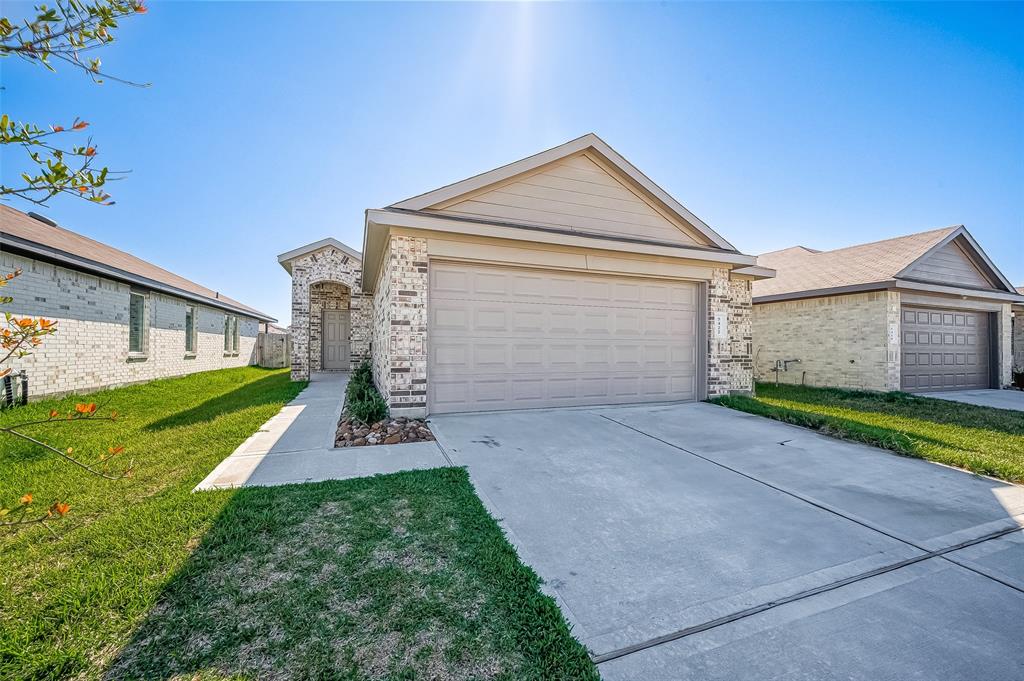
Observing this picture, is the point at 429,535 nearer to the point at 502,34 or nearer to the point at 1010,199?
the point at 502,34

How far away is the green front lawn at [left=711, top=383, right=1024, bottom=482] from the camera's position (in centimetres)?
501

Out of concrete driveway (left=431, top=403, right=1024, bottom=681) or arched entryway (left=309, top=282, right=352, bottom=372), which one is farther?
Result: arched entryway (left=309, top=282, right=352, bottom=372)

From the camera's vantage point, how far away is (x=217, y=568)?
8.15 feet

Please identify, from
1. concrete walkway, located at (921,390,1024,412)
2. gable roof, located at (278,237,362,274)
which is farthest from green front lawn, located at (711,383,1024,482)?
gable roof, located at (278,237,362,274)

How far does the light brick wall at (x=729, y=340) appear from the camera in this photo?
28.1 feet

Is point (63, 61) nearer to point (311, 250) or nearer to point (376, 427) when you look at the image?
point (376, 427)

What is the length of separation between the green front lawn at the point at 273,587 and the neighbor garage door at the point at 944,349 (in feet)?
46.0

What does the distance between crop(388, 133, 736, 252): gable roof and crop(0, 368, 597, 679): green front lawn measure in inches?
180

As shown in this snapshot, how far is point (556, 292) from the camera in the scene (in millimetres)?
7539

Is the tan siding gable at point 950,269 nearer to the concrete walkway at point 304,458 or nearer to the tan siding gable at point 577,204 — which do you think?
the tan siding gable at point 577,204

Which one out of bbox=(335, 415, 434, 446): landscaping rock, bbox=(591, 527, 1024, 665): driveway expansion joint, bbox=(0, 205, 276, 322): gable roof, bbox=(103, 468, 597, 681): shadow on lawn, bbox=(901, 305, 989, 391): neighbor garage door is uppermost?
bbox=(0, 205, 276, 322): gable roof

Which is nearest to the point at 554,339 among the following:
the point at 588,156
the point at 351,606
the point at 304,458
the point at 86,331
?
the point at 588,156

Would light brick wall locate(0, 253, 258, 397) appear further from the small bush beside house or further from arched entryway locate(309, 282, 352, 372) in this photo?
the small bush beside house

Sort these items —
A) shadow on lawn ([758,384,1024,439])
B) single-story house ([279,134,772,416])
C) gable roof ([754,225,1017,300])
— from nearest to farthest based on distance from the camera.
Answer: single-story house ([279,134,772,416])
shadow on lawn ([758,384,1024,439])
gable roof ([754,225,1017,300])
